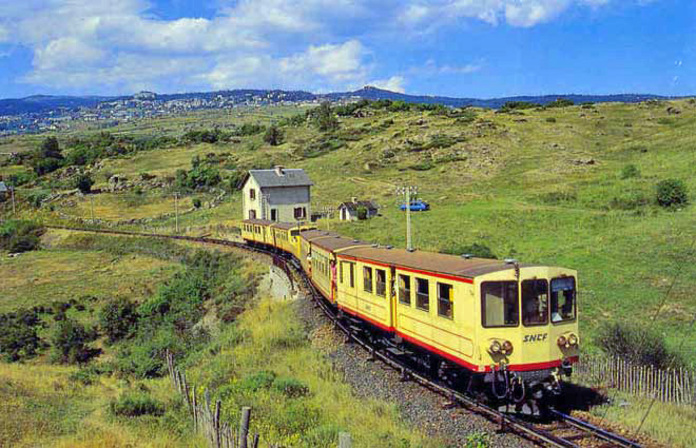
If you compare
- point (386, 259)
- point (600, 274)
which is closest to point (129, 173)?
point (600, 274)

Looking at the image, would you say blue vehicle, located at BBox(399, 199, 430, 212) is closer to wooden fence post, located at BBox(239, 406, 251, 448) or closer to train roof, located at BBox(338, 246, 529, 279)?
train roof, located at BBox(338, 246, 529, 279)

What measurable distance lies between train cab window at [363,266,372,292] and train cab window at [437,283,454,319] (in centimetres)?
446

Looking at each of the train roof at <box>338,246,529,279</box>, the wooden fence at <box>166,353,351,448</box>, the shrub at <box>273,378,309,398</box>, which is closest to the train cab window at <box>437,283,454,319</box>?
the train roof at <box>338,246,529,279</box>

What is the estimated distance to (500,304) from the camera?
12945mm

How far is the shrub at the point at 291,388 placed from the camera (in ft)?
49.6

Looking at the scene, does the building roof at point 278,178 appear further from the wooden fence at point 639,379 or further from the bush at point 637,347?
the wooden fence at point 639,379

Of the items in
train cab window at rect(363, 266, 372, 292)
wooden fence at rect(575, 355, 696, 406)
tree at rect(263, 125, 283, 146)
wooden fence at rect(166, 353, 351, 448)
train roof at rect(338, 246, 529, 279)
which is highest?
tree at rect(263, 125, 283, 146)

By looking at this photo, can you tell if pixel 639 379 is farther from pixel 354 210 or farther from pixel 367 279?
pixel 354 210

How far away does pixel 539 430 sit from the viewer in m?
11.8

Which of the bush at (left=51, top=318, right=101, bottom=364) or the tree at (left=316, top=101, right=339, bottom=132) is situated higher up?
the tree at (left=316, top=101, right=339, bottom=132)

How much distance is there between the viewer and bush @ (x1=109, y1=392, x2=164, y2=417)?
50.9 feet

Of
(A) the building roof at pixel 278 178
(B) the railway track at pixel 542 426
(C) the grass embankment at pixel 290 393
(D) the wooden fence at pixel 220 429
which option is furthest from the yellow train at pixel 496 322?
(A) the building roof at pixel 278 178

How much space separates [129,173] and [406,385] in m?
109

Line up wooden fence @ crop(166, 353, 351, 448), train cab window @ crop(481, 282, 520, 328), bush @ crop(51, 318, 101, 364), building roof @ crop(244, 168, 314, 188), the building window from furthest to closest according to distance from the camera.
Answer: the building window
building roof @ crop(244, 168, 314, 188)
bush @ crop(51, 318, 101, 364)
train cab window @ crop(481, 282, 520, 328)
wooden fence @ crop(166, 353, 351, 448)
